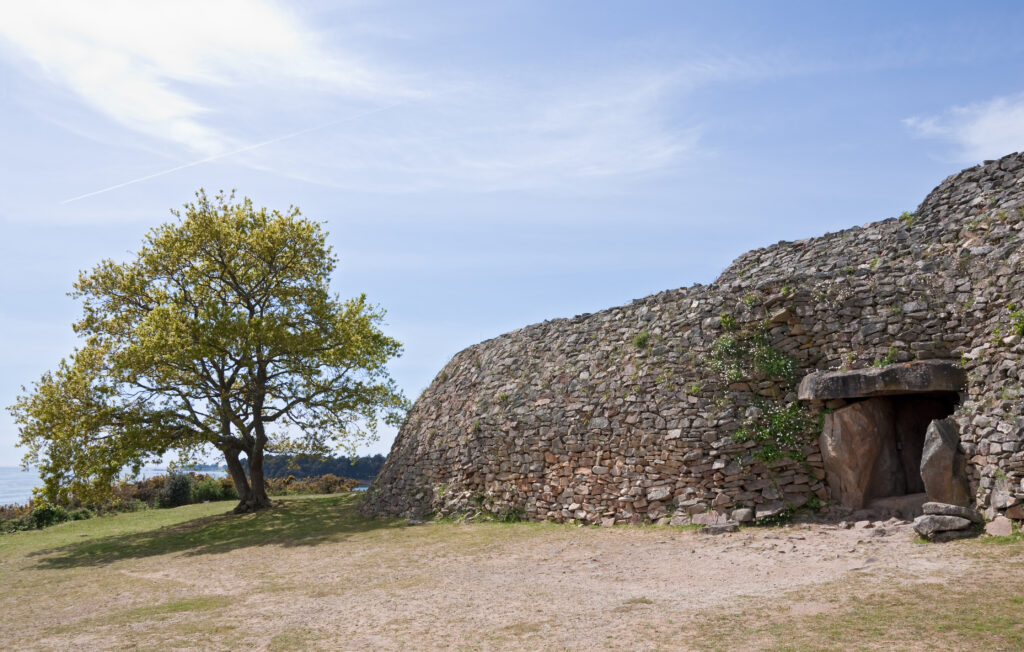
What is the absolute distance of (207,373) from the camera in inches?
903

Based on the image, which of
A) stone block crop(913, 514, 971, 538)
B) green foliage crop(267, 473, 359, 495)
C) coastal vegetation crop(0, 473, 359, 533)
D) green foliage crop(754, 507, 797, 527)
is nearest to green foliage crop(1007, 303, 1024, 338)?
stone block crop(913, 514, 971, 538)

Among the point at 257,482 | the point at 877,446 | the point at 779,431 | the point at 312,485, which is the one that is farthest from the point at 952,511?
the point at 312,485

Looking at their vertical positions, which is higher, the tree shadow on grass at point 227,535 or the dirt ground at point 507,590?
the tree shadow on grass at point 227,535

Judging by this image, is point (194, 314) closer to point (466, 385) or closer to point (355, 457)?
point (355, 457)

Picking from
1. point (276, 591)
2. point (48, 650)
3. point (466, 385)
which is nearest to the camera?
point (48, 650)

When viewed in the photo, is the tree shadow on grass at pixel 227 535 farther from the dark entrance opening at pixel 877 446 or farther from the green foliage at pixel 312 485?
the dark entrance opening at pixel 877 446

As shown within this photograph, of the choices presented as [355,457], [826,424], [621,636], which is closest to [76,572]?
[355,457]

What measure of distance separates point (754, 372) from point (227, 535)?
586 inches

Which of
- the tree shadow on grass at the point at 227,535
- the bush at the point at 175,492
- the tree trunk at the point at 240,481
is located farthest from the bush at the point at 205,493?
the tree shadow on grass at the point at 227,535

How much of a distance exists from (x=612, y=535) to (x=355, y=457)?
44.1 ft

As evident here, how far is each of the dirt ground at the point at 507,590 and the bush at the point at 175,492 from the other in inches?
566

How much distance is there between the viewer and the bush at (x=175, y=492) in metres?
29.9

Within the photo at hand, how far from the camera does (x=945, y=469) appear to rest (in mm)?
11359

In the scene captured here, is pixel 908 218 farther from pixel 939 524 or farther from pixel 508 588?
pixel 508 588
